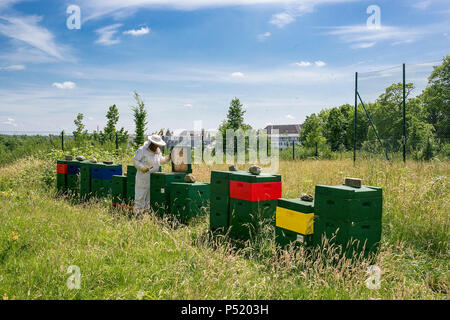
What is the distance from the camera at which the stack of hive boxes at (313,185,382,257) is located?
12.7 feet

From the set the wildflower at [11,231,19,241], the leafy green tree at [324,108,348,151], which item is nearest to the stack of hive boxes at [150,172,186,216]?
the wildflower at [11,231,19,241]

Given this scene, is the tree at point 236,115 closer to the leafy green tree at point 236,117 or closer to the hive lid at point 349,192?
the leafy green tree at point 236,117

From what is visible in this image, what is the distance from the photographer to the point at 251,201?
5.10 meters

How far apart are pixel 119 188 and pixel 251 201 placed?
4138 millimetres

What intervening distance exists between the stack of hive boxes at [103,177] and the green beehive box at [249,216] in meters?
4.37

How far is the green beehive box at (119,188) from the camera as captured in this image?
8.00m

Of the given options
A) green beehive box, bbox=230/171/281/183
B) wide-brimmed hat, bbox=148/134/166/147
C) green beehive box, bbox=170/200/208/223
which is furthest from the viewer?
wide-brimmed hat, bbox=148/134/166/147

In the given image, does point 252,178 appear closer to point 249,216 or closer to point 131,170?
point 249,216

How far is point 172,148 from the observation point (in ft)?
24.7

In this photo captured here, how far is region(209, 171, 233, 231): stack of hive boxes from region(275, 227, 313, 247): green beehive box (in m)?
1.11

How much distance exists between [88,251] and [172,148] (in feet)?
11.4

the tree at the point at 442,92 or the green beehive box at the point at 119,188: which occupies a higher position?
the tree at the point at 442,92

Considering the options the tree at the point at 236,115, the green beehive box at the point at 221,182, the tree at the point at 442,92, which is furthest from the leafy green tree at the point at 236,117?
the green beehive box at the point at 221,182

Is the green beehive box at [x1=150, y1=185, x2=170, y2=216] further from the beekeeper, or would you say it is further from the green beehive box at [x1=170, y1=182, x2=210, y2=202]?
the green beehive box at [x1=170, y1=182, x2=210, y2=202]
